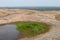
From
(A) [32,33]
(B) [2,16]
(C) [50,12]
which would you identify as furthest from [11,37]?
(C) [50,12]

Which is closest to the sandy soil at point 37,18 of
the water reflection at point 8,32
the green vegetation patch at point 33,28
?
the green vegetation patch at point 33,28

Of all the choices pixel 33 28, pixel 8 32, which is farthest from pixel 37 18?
pixel 8 32

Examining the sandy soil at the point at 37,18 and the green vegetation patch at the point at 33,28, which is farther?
the green vegetation patch at the point at 33,28

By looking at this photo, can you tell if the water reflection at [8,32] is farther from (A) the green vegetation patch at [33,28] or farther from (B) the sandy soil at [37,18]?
(B) the sandy soil at [37,18]

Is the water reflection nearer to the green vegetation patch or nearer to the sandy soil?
the green vegetation patch

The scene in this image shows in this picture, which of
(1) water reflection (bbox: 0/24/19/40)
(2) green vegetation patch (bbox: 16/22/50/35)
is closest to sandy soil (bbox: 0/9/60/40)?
(2) green vegetation patch (bbox: 16/22/50/35)

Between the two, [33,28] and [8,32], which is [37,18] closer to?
[33,28]
